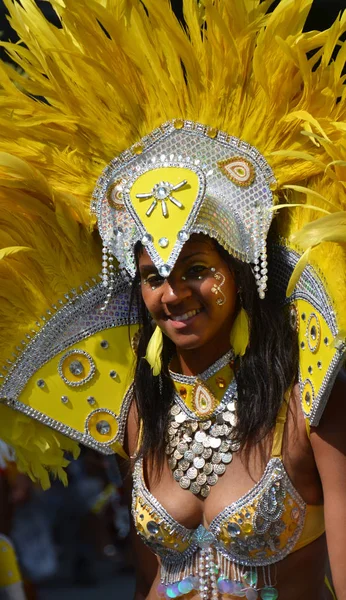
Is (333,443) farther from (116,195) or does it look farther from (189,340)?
(116,195)

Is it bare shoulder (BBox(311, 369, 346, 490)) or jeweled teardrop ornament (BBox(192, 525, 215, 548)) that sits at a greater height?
bare shoulder (BBox(311, 369, 346, 490))

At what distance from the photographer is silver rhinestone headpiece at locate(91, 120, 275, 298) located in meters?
2.69

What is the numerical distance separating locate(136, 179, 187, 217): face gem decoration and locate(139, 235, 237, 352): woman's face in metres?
0.10

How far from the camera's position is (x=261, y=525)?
271cm

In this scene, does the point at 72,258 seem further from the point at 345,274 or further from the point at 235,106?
the point at 345,274

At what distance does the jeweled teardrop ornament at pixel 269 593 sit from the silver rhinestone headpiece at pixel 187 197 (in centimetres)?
76

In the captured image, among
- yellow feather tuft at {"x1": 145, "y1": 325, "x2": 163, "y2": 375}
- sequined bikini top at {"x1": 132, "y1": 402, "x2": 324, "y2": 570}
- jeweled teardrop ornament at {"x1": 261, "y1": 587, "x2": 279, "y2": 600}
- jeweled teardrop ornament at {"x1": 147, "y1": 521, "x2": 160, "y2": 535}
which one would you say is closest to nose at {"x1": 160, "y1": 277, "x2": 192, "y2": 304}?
yellow feather tuft at {"x1": 145, "y1": 325, "x2": 163, "y2": 375}

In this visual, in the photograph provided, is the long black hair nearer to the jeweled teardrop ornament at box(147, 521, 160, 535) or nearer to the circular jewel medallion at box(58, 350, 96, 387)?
the jeweled teardrop ornament at box(147, 521, 160, 535)

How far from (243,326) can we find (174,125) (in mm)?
552

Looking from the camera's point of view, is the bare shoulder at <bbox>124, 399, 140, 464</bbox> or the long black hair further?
the bare shoulder at <bbox>124, 399, 140, 464</bbox>

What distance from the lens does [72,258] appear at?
10.1 ft

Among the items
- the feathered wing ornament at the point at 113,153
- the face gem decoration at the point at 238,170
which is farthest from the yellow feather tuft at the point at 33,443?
the face gem decoration at the point at 238,170

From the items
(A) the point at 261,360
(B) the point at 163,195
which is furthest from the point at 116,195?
(A) the point at 261,360

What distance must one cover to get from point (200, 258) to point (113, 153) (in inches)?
17.4
